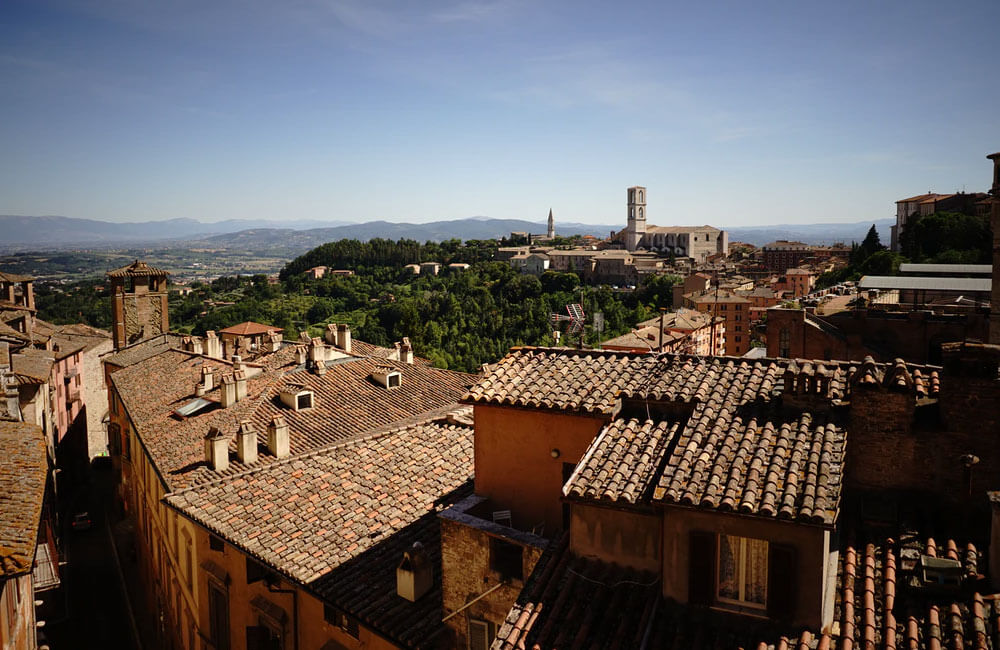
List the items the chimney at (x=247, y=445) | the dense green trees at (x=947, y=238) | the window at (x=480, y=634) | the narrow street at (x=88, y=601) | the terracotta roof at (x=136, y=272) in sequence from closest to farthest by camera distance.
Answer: the window at (x=480, y=634)
the chimney at (x=247, y=445)
the narrow street at (x=88, y=601)
the terracotta roof at (x=136, y=272)
the dense green trees at (x=947, y=238)

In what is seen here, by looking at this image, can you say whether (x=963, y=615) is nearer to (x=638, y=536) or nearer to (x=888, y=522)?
(x=888, y=522)

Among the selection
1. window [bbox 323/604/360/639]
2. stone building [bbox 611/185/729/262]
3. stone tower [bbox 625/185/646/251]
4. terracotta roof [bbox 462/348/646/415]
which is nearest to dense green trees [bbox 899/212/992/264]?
terracotta roof [bbox 462/348/646/415]

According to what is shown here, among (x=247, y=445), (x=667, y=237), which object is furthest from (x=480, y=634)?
(x=667, y=237)

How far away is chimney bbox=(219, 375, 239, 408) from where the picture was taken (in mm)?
19109

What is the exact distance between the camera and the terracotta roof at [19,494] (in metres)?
7.09

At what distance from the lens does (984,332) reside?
17.5 metres

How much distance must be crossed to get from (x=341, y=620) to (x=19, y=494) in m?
4.61

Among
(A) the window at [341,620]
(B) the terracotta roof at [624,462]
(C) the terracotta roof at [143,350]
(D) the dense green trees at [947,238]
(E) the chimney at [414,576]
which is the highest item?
(D) the dense green trees at [947,238]

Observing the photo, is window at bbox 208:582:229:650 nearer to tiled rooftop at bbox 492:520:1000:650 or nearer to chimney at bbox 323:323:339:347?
tiled rooftop at bbox 492:520:1000:650

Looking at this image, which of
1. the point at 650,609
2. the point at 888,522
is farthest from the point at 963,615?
the point at 650,609

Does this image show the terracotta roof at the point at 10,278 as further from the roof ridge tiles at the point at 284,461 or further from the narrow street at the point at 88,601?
the roof ridge tiles at the point at 284,461

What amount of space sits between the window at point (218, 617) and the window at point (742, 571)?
9.83 m

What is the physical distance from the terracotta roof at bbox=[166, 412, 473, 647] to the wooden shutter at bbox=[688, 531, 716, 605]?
3856 millimetres

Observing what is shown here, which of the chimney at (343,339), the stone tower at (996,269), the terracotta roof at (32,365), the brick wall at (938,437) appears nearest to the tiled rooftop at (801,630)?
the brick wall at (938,437)
